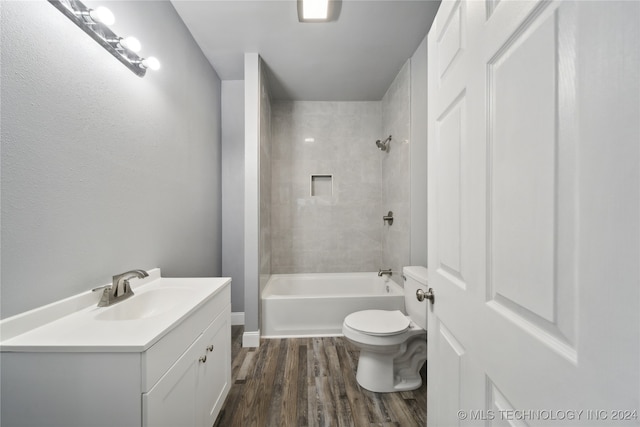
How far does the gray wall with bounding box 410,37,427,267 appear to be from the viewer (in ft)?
7.22

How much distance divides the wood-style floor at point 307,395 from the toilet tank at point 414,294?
1.42ft

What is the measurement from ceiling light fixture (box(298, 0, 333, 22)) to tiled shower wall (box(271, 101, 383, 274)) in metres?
1.31

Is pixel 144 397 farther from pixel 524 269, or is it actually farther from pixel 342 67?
pixel 342 67

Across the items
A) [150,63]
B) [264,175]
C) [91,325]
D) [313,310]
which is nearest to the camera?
[91,325]

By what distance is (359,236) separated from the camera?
3193 millimetres

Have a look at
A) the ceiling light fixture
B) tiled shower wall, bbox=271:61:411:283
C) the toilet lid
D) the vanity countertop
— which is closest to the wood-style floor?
the toilet lid

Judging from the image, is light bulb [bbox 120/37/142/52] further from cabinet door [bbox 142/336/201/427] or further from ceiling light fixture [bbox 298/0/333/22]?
cabinet door [bbox 142/336/201/427]

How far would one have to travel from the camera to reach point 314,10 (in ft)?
5.88

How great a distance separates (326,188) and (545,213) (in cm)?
281

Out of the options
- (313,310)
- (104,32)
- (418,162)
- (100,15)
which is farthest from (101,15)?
(313,310)

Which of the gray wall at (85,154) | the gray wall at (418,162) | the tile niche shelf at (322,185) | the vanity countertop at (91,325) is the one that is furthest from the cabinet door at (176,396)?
the tile niche shelf at (322,185)

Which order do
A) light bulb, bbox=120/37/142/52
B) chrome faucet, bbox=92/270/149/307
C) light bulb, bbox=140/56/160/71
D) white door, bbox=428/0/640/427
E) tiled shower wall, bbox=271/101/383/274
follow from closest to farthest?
white door, bbox=428/0/640/427 < chrome faucet, bbox=92/270/149/307 < light bulb, bbox=120/37/142/52 < light bulb, bbox=140/56/160/71 < tiled shower wall, bbox=271/101/383/274

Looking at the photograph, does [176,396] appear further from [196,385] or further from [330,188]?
[330,188]

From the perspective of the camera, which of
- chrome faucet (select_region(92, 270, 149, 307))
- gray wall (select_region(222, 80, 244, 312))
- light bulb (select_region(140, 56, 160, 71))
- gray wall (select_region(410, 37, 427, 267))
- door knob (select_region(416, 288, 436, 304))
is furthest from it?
gray wall (select_region(222, 80, 244, 312))
